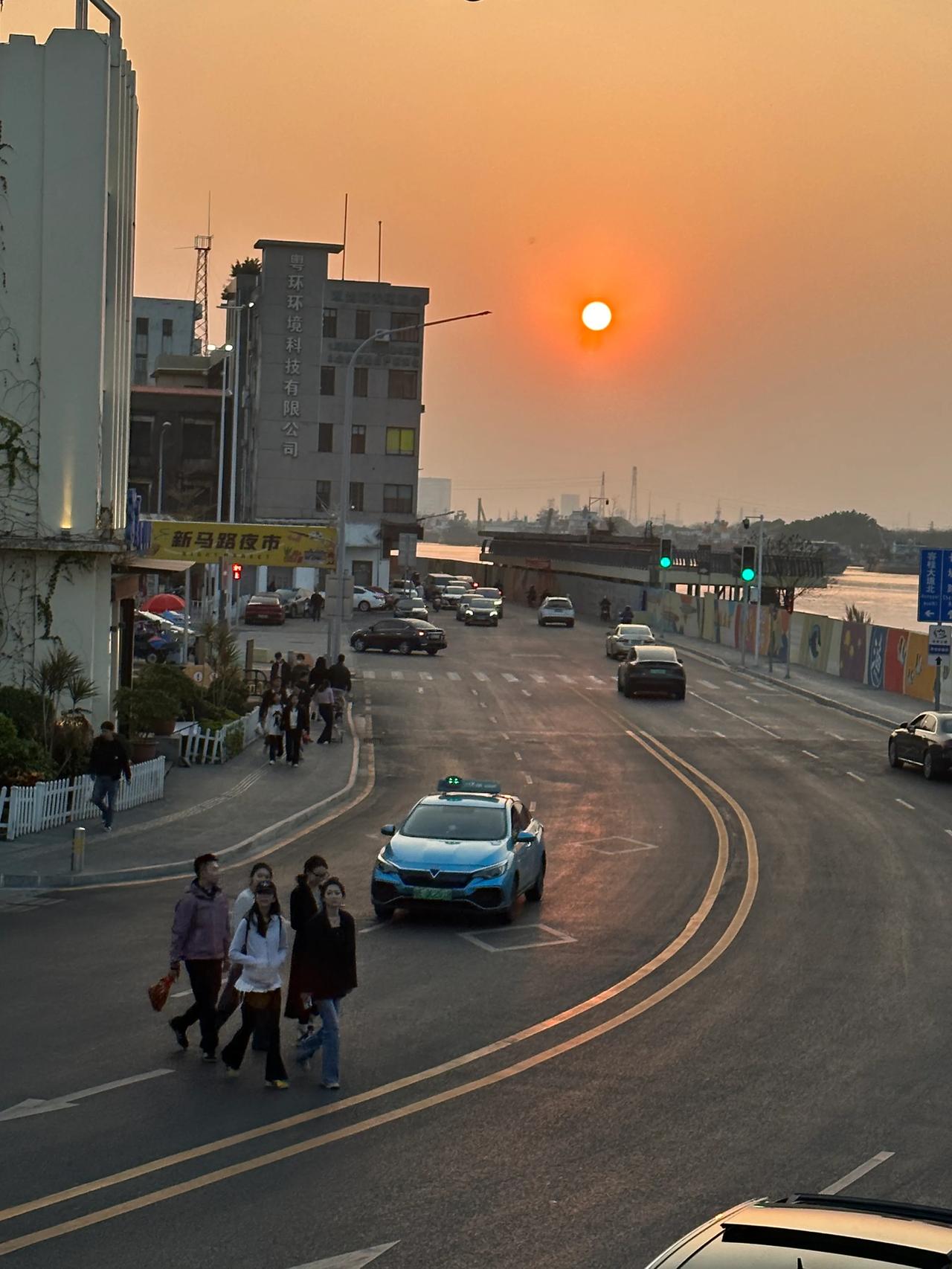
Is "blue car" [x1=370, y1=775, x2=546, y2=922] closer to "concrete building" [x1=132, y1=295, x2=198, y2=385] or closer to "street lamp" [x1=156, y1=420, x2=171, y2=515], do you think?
"street lamp" [x1=156, y1=420, x2=171, y2=515]

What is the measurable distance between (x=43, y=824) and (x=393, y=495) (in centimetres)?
8796

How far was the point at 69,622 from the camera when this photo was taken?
94.8 ft

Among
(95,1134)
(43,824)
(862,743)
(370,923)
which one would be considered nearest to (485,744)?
(862,743)

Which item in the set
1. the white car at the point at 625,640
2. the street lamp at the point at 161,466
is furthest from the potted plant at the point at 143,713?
the street lamp at the point at 161,466

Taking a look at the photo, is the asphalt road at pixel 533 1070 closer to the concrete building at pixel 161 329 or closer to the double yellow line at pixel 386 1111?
the double yellow line at pixel 386 1111

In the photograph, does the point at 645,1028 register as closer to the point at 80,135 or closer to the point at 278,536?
the point at 80,135

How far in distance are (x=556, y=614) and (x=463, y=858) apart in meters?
67.3

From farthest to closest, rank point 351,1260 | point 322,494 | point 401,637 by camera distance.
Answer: point 322,494 < point 401,637 < point 351,1260

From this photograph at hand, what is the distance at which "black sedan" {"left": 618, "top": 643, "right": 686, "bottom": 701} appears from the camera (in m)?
50.9

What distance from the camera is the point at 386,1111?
39.0 ft

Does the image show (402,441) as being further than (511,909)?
Yes

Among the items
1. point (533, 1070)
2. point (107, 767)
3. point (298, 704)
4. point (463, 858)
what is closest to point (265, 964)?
point (533, 1070)

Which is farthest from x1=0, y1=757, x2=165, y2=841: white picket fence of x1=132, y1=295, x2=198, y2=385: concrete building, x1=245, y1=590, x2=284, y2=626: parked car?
x1=132, y1=295, x2=198, y2=385: concrete building

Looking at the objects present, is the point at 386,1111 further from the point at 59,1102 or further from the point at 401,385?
the point at 401,385
